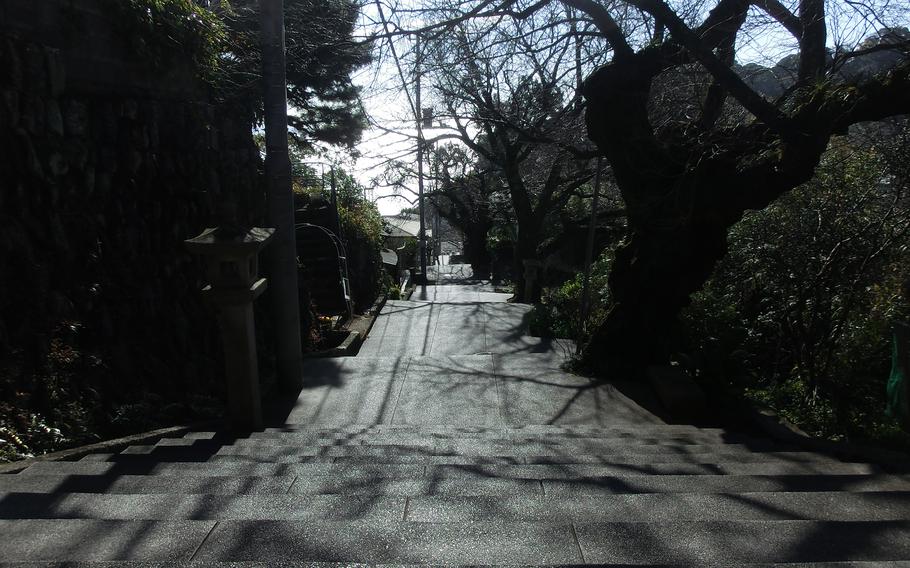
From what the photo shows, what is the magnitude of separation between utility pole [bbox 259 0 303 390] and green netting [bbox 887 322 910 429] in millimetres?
5714

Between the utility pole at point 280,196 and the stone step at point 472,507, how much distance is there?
4.56 metres

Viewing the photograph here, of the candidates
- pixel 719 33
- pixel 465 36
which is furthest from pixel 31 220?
pixel 719 33

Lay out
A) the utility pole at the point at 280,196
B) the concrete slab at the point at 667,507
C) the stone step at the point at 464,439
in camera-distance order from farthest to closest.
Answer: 1. the utility pole at the point at 280,196
2. the stone step at the point at 464,439
3. the concrete slab at the point at 667,507

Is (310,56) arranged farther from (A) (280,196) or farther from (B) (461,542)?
(B) (461,542)

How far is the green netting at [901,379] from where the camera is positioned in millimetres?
4723

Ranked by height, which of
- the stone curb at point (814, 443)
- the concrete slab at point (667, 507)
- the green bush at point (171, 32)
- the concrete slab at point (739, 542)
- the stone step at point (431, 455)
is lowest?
the stone curb at point (814, 443)

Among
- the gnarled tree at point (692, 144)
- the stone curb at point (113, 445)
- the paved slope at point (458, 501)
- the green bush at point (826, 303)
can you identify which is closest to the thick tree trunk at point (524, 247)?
the gnarled tree at point (692, 144)

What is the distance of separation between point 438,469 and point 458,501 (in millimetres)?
1024

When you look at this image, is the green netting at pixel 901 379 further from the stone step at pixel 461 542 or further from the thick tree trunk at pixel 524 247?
the thick tree trunk at pixel 524 247

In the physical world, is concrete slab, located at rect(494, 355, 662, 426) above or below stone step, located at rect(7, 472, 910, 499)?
below

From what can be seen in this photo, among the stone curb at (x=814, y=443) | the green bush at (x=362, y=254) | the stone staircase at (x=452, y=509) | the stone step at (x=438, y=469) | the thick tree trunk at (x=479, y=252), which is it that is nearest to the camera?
the stone staircase at (x=452, y=509)

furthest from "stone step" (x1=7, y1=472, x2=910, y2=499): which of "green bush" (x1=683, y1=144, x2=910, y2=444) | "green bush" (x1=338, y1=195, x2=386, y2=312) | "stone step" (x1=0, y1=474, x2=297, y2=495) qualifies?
"green bush" (x1=338, y1=195, x2=386, y2=312)

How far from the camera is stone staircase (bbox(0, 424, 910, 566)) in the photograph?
88.7 inches

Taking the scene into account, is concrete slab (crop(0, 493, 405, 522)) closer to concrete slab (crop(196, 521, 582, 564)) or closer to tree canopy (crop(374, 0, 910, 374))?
concrete slab (crop(196, 521, 582, 564))
